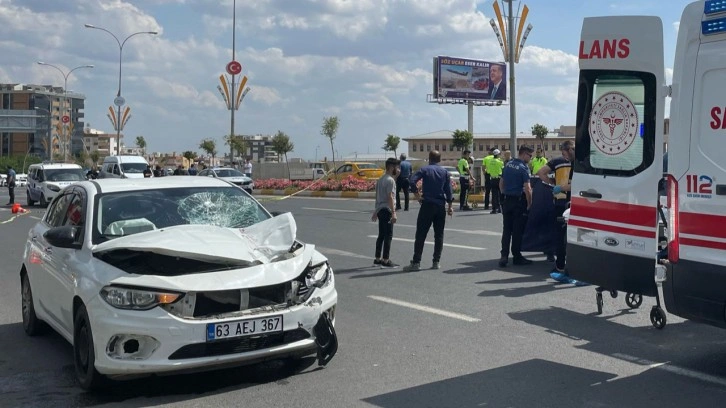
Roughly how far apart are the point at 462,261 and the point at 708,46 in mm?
7454

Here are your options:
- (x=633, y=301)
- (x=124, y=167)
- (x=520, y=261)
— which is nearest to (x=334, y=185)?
(x=124, y=167)

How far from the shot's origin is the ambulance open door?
248 inches

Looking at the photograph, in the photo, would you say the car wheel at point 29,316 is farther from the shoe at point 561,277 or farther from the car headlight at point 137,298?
the shoe at point 561,277

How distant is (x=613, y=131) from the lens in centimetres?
664

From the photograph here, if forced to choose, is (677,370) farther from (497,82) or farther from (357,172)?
(497,82)

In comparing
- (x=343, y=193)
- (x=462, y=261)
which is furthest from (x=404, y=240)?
(x=343, y=193)

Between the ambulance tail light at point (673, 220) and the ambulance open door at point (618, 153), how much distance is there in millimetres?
490

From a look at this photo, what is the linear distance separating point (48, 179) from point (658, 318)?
1117 inches

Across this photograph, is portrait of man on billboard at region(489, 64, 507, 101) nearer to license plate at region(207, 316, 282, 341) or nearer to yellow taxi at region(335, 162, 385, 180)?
yellow taxi at region(335, 162, 385, 180)

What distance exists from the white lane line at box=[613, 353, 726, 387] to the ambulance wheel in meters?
0.95

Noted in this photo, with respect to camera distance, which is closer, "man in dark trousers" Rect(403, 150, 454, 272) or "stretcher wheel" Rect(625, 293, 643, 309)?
"stretcher wheel" Rect(625, 293, 643, 309)

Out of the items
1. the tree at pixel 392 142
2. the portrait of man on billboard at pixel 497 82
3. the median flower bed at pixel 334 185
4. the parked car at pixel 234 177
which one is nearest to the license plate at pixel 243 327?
the median flower bed at pixel 334 185

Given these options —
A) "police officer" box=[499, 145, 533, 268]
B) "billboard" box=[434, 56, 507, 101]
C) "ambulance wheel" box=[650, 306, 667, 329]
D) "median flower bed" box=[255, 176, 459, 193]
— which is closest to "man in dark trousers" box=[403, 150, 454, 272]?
"police officer" box=[499, 145, 533, 268]

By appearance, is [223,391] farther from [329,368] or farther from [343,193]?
[343,193]
